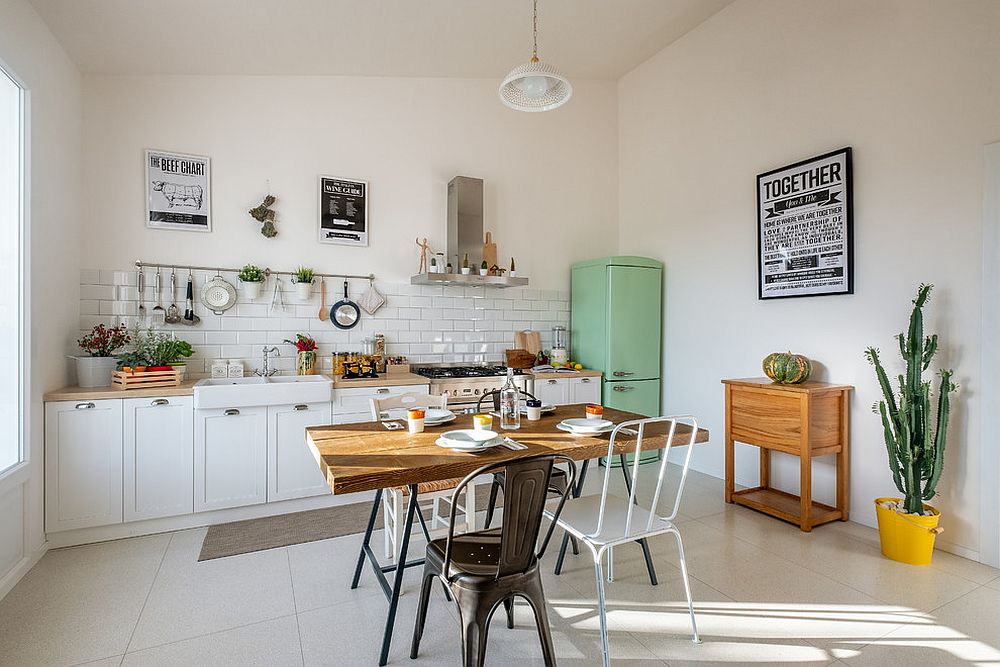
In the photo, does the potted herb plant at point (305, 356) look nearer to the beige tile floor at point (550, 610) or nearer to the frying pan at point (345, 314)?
the frying pan at point (345, 314)

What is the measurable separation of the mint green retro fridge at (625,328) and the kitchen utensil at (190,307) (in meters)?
3.27

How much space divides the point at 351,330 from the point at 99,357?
66.2 inches

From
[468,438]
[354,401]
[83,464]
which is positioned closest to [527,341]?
[354,401]

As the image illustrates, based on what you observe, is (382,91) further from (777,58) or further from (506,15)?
(777,58)

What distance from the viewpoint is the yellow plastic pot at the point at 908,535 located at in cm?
280

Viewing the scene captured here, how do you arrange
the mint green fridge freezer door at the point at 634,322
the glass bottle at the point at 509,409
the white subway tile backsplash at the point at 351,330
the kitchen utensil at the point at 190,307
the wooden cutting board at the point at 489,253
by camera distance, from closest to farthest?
the glass bottle at the point at 509,409, the white subway tile backsplash at the point at 351,330, the kitchen utensil at the point at 190,307, the mint green fridge freezer door at the point at 634,322, the wooden cutting board at the point at 489,253

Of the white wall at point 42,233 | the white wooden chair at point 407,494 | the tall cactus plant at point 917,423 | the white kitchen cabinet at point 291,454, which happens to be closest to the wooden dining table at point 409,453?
the white wooden chair at point 407,494

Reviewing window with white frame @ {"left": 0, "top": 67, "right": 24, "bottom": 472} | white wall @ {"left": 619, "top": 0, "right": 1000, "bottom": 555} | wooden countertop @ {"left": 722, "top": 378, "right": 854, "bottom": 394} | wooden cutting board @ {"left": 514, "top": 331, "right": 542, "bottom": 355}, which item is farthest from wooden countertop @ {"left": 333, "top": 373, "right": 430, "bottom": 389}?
white wall @ {"left": 619, "top": 0, "right": 1000, "bottom": 555}

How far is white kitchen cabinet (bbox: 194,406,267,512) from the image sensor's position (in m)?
3.31

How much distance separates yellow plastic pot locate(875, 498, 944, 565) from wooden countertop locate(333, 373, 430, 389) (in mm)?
2989

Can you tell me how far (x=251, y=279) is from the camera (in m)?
3.94

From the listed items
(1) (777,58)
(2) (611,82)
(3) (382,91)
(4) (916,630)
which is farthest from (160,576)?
(2) (611,82)

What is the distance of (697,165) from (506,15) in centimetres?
202

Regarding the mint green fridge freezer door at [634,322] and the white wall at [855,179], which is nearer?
the white wall at [855,179]
